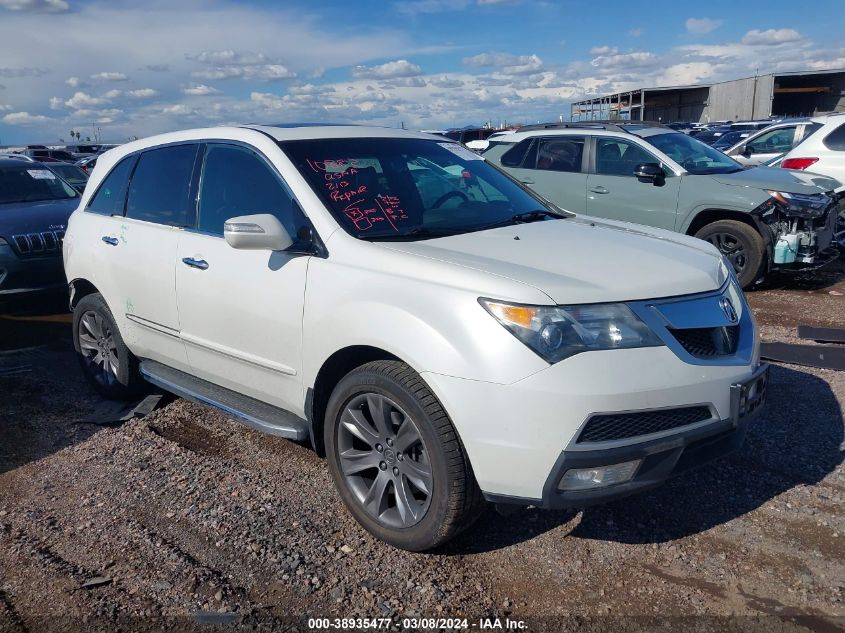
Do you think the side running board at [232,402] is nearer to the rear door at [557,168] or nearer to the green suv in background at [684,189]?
the green suv in background at [684,189]

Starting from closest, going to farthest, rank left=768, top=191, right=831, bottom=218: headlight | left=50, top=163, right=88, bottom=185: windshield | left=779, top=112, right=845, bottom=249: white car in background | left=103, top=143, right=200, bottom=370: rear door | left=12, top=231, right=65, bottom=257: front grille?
left=103, top=143, right=200, bottom=370: rear door
left=12, top=231, right=65, bottom=257: front grille
left=768, top=191, right=831, bottom=218: headlight
left=779, top=112, right=845, bottom=249: white car in background
left=50, top=163, right=88, bottom=185: windshield

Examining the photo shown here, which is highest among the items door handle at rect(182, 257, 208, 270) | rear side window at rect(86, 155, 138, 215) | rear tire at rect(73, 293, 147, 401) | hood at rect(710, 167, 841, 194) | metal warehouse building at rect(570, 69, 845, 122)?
metal warehouse building at rect(570, 69, 845, 122)

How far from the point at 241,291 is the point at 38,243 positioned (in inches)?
159

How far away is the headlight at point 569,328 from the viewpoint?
8.89ft

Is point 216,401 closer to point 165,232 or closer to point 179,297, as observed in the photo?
point 179,297

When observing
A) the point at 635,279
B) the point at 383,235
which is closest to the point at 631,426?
the point at 635,279

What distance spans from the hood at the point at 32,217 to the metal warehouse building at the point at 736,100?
1539 inches

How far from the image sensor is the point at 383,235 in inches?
137

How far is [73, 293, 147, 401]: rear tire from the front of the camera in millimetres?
4957

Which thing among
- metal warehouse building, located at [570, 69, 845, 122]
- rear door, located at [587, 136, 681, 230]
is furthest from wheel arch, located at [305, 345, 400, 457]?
metal warehouse building, located at [570, 69, 845, 122]

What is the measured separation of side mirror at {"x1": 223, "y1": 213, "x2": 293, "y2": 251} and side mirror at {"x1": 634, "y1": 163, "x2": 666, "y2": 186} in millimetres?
5631

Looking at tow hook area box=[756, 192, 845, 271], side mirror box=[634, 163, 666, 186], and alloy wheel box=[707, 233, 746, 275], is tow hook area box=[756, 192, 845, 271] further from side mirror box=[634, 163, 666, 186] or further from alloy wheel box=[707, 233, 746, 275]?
side mirror box=[634, 163, 666, 186]

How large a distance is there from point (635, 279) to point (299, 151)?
186 cm

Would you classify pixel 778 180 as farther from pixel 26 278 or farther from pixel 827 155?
pixel 26 278
